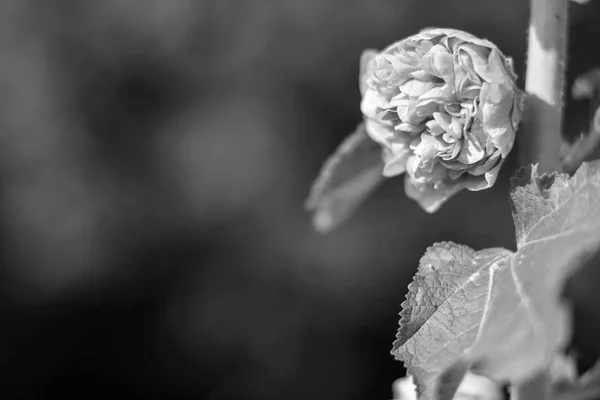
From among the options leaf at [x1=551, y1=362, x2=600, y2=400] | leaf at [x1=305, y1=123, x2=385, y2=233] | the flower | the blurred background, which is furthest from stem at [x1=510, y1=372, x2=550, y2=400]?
the blurred background

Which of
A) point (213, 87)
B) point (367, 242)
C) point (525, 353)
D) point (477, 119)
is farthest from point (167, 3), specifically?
point (525, 353)

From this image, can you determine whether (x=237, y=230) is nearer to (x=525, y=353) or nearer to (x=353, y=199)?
(x=353, y=199)

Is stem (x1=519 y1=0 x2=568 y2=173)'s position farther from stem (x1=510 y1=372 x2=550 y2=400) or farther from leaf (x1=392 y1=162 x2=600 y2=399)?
stem (x1=510 y1=372 x2=550 y2=400)

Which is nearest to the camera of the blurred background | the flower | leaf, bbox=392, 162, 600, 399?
leaf, bbox=392, 162, 600, 399

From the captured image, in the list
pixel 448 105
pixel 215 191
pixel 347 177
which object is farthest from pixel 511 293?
pixel 215 191

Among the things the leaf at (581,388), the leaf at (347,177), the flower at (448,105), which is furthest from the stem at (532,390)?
the leaf at (347,177)

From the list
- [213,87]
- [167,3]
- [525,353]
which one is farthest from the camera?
[213,87]
